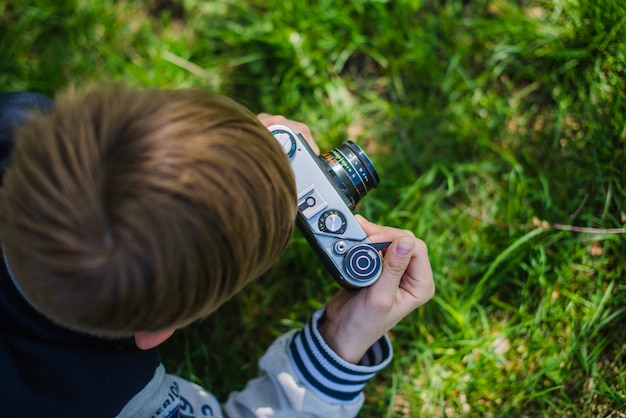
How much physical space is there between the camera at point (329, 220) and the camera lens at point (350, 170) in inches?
0.9

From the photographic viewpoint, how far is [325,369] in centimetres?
164

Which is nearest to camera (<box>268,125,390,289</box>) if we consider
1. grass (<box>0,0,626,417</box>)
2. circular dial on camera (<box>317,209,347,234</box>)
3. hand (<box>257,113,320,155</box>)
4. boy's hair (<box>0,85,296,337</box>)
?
circular dial on camera (<box>317,209,347,234</box>)

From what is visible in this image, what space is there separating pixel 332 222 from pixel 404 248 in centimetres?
20

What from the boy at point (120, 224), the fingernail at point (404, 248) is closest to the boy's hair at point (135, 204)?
the boy at point (120, 224)

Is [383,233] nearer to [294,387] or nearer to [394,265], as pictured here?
[394,265]

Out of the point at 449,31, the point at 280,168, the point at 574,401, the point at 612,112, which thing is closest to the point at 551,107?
the point at 612,112

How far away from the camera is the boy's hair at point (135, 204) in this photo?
1.03 m

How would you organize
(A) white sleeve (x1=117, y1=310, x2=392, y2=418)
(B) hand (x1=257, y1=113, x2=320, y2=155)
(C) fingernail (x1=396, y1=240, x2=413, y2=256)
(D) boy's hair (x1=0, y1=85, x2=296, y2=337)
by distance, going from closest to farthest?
(D) boy's hair (x1=0, y1=85, x2=296, y2=337)
(C) fingernail (x1=396, y1=240, x2=413, y2=256)
(A) white sleeve (x1=117, y1=310, x2=392, y2=418)
(B) hand (x1=257, y1=113, x2=320, y2=155)

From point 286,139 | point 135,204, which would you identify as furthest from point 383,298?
point 135,204

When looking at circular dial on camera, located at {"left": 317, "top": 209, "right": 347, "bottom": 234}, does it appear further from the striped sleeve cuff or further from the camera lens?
the striped sleeve cuff

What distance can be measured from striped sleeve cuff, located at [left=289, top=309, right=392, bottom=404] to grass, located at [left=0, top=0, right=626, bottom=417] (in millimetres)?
392

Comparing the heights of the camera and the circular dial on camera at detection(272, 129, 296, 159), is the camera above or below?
below

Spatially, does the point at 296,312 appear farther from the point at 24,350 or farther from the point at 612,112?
the point at 612,112

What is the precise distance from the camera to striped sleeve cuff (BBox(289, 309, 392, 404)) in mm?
1637
